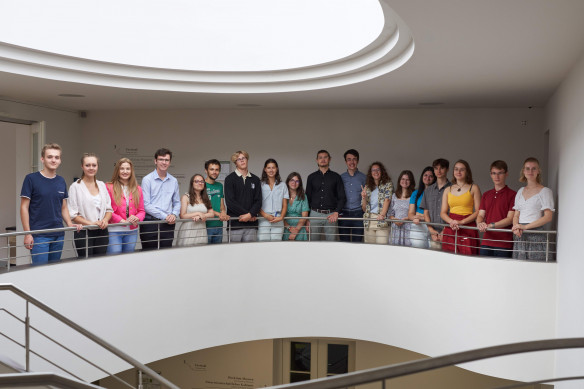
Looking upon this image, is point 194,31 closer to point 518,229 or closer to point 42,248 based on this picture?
A: point 42,248

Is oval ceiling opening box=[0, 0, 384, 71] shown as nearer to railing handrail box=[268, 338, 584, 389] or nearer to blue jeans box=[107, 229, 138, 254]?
blue jeans box=[107, 229, 138, 254]

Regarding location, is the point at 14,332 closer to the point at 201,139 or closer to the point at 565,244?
the point at 565,244

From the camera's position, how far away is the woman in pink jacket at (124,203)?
295 inches

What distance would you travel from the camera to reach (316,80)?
8.95 meters

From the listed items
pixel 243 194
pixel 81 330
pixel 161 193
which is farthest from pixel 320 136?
pixel 81 330

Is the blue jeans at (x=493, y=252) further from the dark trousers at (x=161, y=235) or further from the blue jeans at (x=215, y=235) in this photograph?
the dark trousers at (x=161, y=235)

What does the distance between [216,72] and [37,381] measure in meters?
7.28

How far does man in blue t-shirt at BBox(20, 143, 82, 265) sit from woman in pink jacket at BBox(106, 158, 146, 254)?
0.71 metres

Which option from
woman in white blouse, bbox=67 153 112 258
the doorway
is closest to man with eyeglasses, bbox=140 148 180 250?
woman in white blouse, bbox=67 153 112 258

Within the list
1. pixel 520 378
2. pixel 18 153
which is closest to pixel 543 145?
pixel 520 378

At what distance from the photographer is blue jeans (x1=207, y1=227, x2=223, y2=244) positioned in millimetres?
8906

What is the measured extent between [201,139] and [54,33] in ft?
15.2

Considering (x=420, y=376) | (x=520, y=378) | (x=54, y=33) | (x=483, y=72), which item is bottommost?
(x=420, y=376)

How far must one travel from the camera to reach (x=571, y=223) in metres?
6.23
